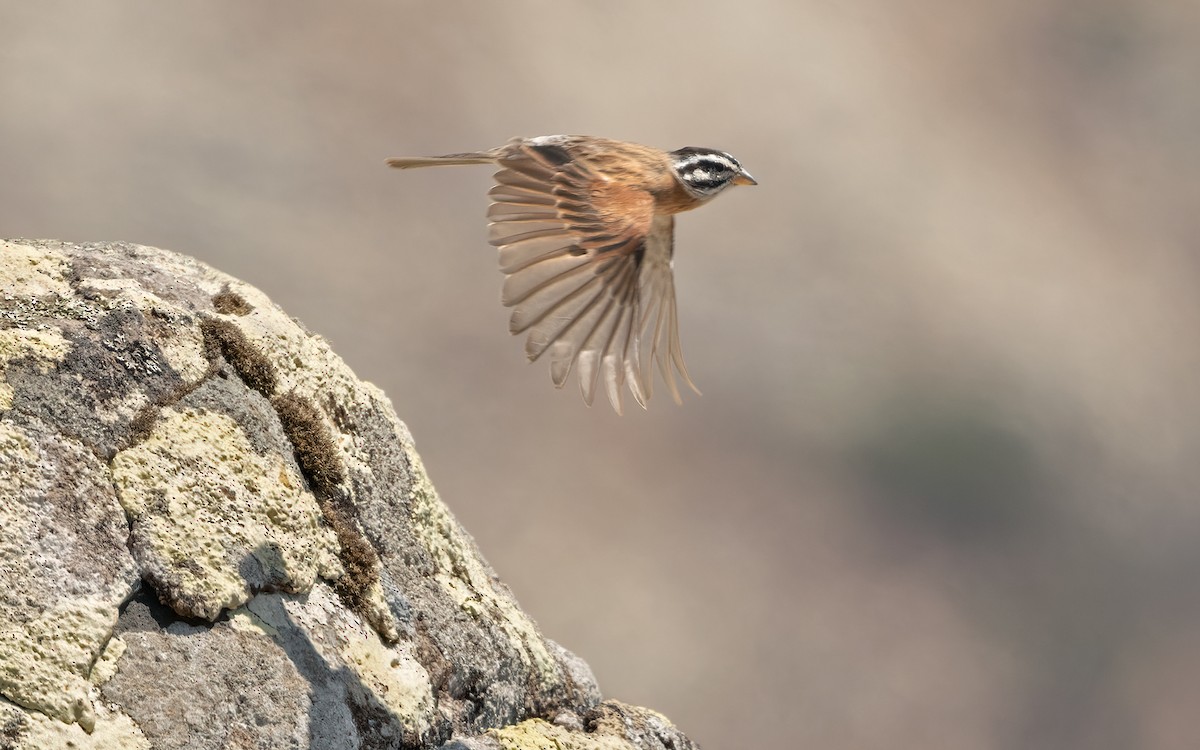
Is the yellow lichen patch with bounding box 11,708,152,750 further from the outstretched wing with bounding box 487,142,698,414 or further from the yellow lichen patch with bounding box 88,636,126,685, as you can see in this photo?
the outstretched wing with bounding box 487,142,698,414

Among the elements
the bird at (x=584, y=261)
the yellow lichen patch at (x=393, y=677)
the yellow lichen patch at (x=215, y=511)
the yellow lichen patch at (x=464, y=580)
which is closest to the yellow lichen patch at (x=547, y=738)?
the yellow lichen patch at (x=464, y=580)

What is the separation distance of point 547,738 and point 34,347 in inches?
111

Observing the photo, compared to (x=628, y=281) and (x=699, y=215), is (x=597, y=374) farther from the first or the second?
(x=699, y=215)

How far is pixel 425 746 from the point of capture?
5.50 metres

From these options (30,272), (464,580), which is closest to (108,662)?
(30,272)

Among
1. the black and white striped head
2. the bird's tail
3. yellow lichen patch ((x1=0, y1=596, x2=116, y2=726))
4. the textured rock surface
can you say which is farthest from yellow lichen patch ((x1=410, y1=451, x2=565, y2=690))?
the black and white striped head

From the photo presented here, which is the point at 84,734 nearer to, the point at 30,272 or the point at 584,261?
the point at 30,272

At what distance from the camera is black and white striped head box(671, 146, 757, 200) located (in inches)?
308

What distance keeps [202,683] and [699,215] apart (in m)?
30.8

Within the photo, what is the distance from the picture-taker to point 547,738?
6.14m

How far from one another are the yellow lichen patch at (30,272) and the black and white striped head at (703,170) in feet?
11.8

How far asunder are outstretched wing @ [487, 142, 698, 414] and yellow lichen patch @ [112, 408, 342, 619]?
1.53 metres

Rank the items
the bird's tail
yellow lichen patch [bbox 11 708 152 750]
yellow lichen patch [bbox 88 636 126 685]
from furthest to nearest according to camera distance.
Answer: the bird's tail, yellow lichen patch [bbox 88 636 126 685], yellow lichen patch [bbox 11 708 152 750]

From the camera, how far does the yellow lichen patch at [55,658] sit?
4.20 m
